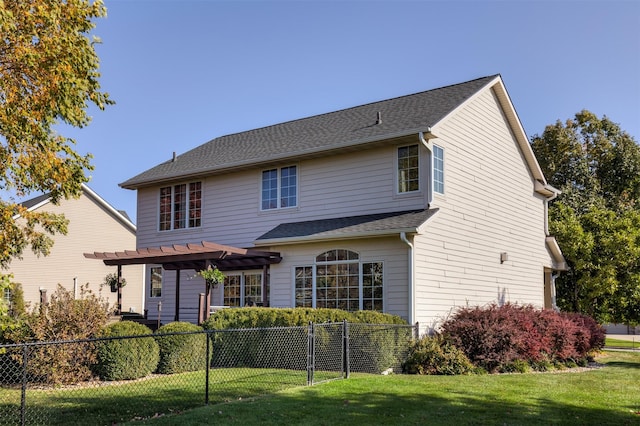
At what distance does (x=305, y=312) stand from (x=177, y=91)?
1131cm

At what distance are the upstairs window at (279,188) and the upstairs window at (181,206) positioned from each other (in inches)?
118

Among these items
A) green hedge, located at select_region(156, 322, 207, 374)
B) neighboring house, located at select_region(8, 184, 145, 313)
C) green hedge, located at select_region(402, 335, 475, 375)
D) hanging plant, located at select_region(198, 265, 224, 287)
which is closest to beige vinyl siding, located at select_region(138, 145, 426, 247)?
hanging plant, located at select_region(198, 265, 224, 287)

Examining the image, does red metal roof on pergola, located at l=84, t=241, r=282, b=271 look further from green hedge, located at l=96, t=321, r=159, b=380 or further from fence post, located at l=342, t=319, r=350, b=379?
fence post, located at l=342, t=319, r=350, b=379

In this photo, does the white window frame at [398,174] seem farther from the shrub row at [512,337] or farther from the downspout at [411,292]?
the shrub row at [512,337]

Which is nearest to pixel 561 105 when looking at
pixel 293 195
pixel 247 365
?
pixel 293 195

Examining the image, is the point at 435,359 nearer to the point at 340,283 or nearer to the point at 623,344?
the point at 340,283

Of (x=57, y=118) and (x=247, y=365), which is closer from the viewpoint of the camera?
(x=57, y=118)

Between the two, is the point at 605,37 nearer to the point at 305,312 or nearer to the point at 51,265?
the point at 305,312

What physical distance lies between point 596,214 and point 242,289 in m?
15.0

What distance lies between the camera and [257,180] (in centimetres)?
1944

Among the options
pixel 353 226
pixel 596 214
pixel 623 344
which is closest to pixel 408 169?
pixel 353 226

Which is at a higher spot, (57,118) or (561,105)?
(561,105)

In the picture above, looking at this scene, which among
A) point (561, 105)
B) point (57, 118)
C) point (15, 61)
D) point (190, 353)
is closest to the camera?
point (15, 61)

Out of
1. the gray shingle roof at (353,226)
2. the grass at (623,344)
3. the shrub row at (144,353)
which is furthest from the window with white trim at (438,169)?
the grass at (623,344)
